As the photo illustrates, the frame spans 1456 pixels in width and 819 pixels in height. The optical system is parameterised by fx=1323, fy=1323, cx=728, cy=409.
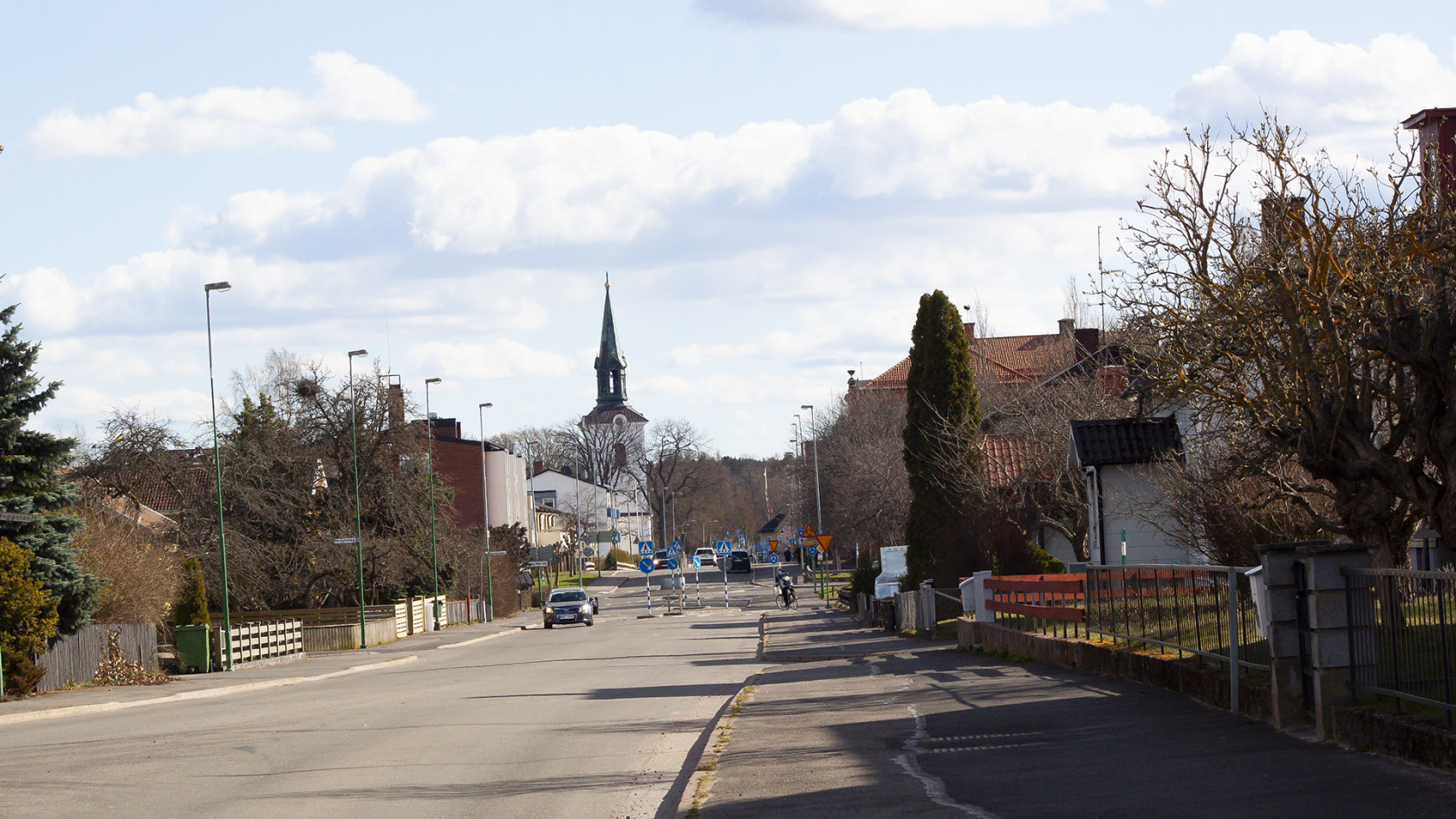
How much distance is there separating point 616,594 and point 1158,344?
239 ft

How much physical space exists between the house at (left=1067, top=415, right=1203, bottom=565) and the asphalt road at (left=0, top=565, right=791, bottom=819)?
8.79m

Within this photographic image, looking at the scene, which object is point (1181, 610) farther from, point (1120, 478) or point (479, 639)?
point (479, 639)

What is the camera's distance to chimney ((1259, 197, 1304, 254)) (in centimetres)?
1370

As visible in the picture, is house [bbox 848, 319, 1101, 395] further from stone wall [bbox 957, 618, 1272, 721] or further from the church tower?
the church tower

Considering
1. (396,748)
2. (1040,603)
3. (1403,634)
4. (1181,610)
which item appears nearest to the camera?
(1403,634)

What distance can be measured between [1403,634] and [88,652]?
1040 inches

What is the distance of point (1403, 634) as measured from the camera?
28.8 feet

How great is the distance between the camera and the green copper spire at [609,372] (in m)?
164

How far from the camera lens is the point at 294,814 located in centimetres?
→ 1020

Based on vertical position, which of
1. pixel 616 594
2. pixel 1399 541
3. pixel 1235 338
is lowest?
pixel 616 594

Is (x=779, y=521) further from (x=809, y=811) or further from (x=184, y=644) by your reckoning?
(x=809, y=811)

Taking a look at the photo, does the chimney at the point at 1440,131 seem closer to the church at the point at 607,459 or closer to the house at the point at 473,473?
the house at the point at 473,473

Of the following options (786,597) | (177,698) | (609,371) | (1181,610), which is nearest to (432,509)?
(786,597)

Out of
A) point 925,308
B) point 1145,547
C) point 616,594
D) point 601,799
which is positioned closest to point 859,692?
point 601,799
